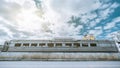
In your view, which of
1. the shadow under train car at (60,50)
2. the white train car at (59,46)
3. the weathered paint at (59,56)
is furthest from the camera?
the white train car at (59,46)

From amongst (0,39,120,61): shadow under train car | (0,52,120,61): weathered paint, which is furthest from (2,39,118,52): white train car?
(0,52,120,61): weathered paint

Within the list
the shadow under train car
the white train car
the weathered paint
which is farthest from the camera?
the white train car

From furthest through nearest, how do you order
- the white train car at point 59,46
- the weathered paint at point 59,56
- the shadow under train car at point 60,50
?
1. the white train car at point 59,46
2. the shadow under train car at point 60,50
3. the weathered paint at point 59,56

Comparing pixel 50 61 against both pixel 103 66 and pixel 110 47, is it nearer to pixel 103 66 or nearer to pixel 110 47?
pixel 103 66

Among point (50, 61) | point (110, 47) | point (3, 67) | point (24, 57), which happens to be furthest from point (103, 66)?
point (3, 67)

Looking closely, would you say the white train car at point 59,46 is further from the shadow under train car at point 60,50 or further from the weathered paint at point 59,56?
the weathered paint at point 59,56

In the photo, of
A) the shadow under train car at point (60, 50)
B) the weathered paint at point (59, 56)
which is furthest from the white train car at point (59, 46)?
the weathered paint at point (59, 56)

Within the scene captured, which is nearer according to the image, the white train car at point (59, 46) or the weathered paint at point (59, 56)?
the weathered paint at point (59, 56)

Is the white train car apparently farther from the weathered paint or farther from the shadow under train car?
the weathered paint

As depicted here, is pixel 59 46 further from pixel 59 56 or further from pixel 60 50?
pixel 59 56

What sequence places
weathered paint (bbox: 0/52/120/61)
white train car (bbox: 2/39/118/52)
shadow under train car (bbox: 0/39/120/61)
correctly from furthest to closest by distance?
white train car (bbox: 2/39/118/52), shadow under train car (bbox: 0/39/120/61), weathered paint (bbox: 0/52/120/61)

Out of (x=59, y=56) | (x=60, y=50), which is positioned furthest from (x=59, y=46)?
(x=59, y=56)

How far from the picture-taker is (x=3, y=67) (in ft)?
81.3

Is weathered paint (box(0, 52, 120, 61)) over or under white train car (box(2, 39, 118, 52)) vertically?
under
